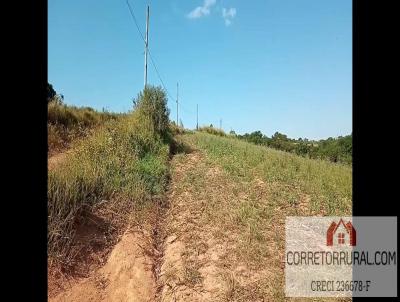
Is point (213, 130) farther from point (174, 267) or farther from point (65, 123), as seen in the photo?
point (174, 267)

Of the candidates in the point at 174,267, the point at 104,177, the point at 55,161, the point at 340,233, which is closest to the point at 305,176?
the point at 340,233

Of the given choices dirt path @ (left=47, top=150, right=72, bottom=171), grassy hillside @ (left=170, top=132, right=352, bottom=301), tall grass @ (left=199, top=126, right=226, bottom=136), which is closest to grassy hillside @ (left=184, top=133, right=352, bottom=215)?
grassy hillside @ (left=170, top=132, right=352, bottom=301)

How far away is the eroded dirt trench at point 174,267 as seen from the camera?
4.02 metres

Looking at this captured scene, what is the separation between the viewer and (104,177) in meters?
7.15

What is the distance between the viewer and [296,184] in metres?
8.20

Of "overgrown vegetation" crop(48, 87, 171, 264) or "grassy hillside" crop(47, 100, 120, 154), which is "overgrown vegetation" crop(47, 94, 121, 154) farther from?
"overgrown vegetation" crop(48, 87, 171, 264)

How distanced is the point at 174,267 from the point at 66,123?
39.6 feet

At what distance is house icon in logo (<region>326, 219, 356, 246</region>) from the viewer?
15.9ft

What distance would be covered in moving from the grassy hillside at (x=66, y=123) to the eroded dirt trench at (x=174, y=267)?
6814 millimetres

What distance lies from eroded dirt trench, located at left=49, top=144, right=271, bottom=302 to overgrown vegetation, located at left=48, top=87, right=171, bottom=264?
0.63m

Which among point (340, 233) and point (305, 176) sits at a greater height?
point (305, 176)
